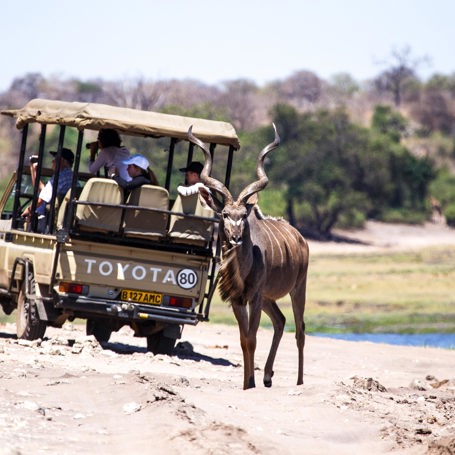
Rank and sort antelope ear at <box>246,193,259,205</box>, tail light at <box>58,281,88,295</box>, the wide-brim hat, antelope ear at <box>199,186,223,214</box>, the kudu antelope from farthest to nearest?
the wide-brim hat < tail light at <box>58,281,88,295</box> < antelope ear at <box>246,193,259,205</box> < antelope ear at <box>199,186,223,214</box> < the kudu antelope

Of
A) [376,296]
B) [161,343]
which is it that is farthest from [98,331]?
[376,296]

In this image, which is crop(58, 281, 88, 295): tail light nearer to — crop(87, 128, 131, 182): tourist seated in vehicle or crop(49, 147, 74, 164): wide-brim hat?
crop(87, 128, 131, 182): tourist seated in vehicle

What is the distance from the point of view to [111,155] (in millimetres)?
14250

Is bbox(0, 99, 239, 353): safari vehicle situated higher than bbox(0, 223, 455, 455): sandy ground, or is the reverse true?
bbox(0, 99, 239, 353): safari vehicle

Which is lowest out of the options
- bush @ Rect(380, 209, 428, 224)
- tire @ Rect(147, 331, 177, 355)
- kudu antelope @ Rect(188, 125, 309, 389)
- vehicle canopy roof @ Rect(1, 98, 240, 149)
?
bush @ Rect(380, 209, 428, 224)

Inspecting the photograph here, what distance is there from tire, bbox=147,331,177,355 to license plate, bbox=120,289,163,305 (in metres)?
0.85

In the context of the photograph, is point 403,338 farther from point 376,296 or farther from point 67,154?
point 67,154

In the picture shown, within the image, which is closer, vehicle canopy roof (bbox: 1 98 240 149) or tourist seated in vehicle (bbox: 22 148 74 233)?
vehicle canopy roof (bbox: 1 98 240 149)

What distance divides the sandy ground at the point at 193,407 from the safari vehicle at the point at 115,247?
0.51m

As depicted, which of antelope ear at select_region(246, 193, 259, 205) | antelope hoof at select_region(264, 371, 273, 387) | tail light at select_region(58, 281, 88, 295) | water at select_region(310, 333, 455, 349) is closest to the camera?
antelope ear at select_region(246, 193, 259, 205)

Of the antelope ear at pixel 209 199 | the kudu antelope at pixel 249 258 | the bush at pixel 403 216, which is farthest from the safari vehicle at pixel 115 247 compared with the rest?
the bush at pixel 403 216

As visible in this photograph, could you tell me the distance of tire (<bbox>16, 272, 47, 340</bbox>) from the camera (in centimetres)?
1393

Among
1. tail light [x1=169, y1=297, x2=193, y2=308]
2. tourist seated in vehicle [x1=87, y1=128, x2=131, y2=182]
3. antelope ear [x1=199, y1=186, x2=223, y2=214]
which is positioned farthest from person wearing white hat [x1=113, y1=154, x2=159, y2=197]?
antelope ear [x1=199, y1=186, x2=223, y2=214]

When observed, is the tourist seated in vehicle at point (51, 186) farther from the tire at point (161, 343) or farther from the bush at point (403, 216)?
the bush at point (403, 216)
